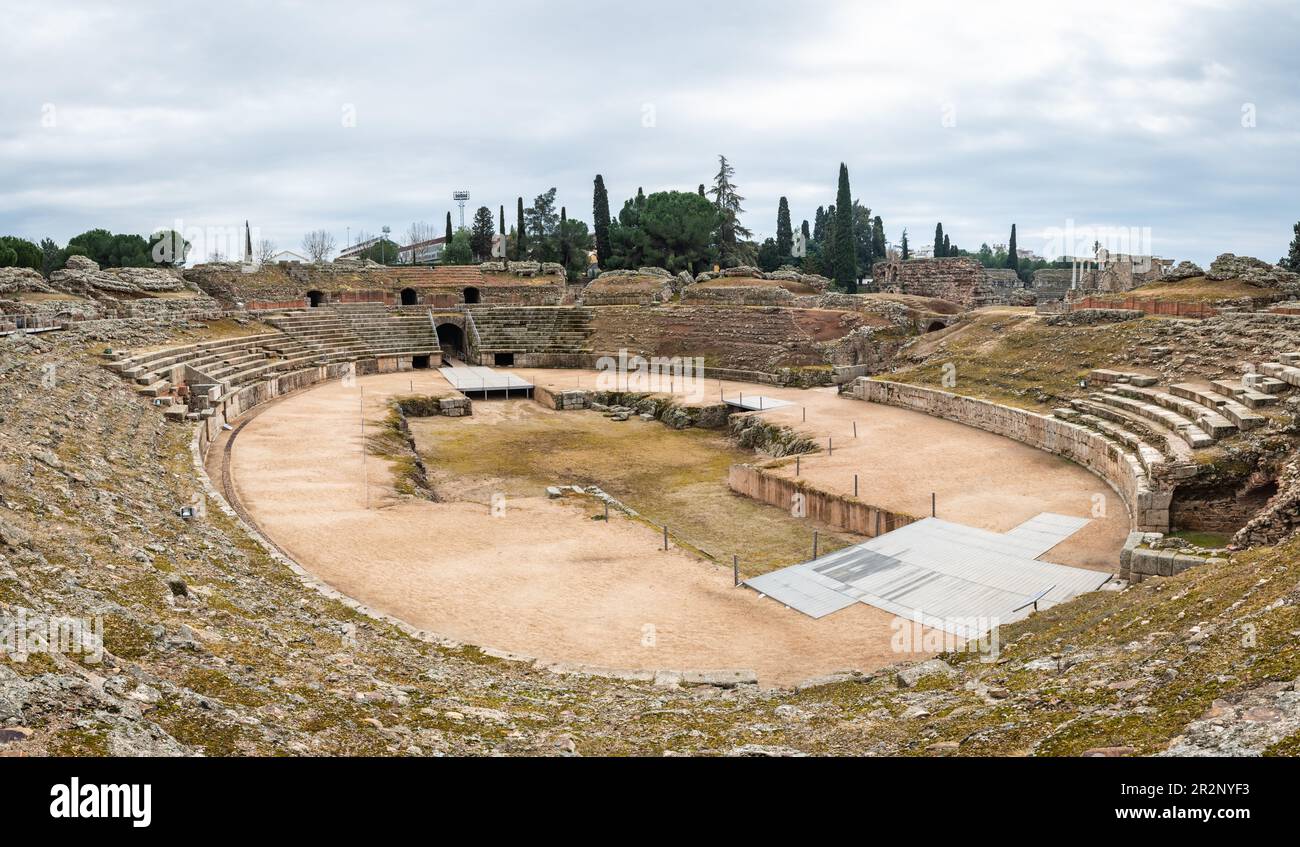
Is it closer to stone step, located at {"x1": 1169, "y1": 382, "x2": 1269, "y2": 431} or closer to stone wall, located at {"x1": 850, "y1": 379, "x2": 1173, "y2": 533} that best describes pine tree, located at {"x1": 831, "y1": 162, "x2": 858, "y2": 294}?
stone wall, located at {"x1": 850, "y1": 379, "x2": 1173, "y2": 533}

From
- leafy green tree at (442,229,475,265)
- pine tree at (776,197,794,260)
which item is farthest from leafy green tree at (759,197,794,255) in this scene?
leafy green tree at (442,229,475,265)

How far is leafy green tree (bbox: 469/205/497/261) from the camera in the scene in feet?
226

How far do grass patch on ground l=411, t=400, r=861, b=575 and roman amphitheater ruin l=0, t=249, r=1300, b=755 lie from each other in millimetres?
151

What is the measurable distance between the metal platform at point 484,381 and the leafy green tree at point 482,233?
3423 centimetres


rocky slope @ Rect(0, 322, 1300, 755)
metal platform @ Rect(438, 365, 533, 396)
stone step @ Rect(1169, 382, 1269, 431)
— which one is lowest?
rocky slope @ Rect(0, 322, 1300, 755)

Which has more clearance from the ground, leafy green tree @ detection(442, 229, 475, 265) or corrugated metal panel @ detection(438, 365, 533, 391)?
leafy green tree @ detection(442, 229, 475, 265)

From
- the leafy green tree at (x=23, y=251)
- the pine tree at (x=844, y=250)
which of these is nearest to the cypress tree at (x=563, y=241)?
the pine tree at (x=844, y=250)

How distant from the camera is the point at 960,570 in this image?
1177cm

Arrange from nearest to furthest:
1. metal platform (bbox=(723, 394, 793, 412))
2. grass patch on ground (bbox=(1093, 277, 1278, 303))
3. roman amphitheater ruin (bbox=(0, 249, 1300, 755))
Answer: roman amphitheater ruin (bbox=(0, 249, 1300, 755)) → grass patch on ground (bbox=(1093, 277, 1278, 303)) → metal platform (bbox=(723, 394, 793, 412))

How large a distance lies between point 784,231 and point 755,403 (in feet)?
149

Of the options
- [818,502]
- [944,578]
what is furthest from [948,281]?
[944,578]

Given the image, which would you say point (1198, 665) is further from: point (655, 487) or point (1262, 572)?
point (655, 487)
